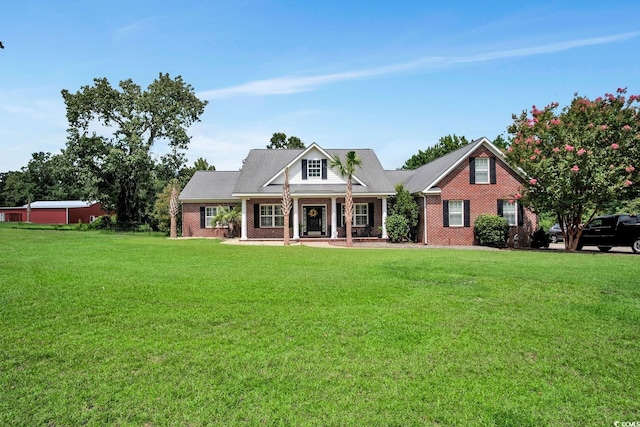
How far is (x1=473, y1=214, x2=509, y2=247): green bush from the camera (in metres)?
22.1

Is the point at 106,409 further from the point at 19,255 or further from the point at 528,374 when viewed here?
the point at 19,255

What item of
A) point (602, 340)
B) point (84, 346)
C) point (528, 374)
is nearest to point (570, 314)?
point (602, 340)

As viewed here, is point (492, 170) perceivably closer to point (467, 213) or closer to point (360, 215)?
point (467, 213)

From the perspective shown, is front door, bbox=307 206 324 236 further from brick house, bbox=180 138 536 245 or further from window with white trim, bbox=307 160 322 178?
window with white trim, bbox=307 160 322 178

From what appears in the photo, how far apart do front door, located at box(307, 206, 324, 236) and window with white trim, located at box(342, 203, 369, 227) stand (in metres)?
1.51

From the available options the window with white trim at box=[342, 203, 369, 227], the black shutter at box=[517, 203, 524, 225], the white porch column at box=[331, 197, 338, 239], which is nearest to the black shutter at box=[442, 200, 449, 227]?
the black shutter at box=[517, 203, 524, 225]

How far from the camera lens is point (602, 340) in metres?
5.34

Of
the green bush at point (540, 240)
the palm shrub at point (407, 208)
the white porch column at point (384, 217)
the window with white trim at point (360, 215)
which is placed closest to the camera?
the green bush at point (540, 240)

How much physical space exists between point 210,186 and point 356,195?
37.9 ft

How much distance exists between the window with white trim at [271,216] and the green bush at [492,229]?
461 inches

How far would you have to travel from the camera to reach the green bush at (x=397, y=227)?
2398cm

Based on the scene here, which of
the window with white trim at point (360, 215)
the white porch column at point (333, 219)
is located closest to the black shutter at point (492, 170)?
the window with white trim at point (360, 215)

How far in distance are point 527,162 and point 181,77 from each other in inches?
1285

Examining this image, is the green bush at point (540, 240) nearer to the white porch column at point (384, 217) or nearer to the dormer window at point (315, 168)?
the white porch column at point (384, 217)
